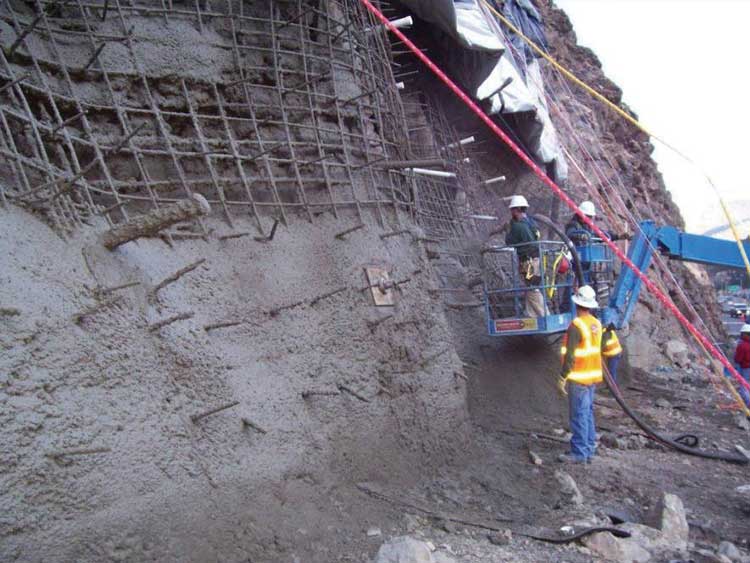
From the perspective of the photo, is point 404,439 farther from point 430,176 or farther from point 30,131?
point 430,176

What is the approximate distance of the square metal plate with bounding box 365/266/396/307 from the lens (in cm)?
577

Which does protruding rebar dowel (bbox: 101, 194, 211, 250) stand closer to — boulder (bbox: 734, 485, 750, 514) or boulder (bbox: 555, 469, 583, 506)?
boulder (bbox: 555, 469, 583, 506)

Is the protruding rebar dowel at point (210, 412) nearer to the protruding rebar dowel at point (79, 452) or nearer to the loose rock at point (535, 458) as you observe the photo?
the protruding rebar dowel at point (79, 452)

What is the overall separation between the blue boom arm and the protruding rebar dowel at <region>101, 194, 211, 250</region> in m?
6.20

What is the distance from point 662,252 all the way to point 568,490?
405 cm

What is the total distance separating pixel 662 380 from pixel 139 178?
9096mm

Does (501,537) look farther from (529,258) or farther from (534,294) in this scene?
(529,258)

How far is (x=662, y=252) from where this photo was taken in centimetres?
841

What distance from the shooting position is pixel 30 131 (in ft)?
13.8

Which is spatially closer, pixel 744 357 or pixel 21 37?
pixel 21 37

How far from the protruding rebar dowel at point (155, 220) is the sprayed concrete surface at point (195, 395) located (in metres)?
0.13

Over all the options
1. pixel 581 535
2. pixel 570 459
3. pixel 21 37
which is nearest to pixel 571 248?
pixel 570 459

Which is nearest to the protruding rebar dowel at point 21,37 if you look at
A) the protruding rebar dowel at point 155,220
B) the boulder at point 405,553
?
the protruding rebar dowel at point 155,220

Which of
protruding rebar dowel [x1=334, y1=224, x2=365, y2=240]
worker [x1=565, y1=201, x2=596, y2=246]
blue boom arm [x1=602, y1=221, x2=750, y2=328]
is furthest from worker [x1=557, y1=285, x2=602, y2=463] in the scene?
worker [x1=565, y1=201, x2=596, y2=246]
